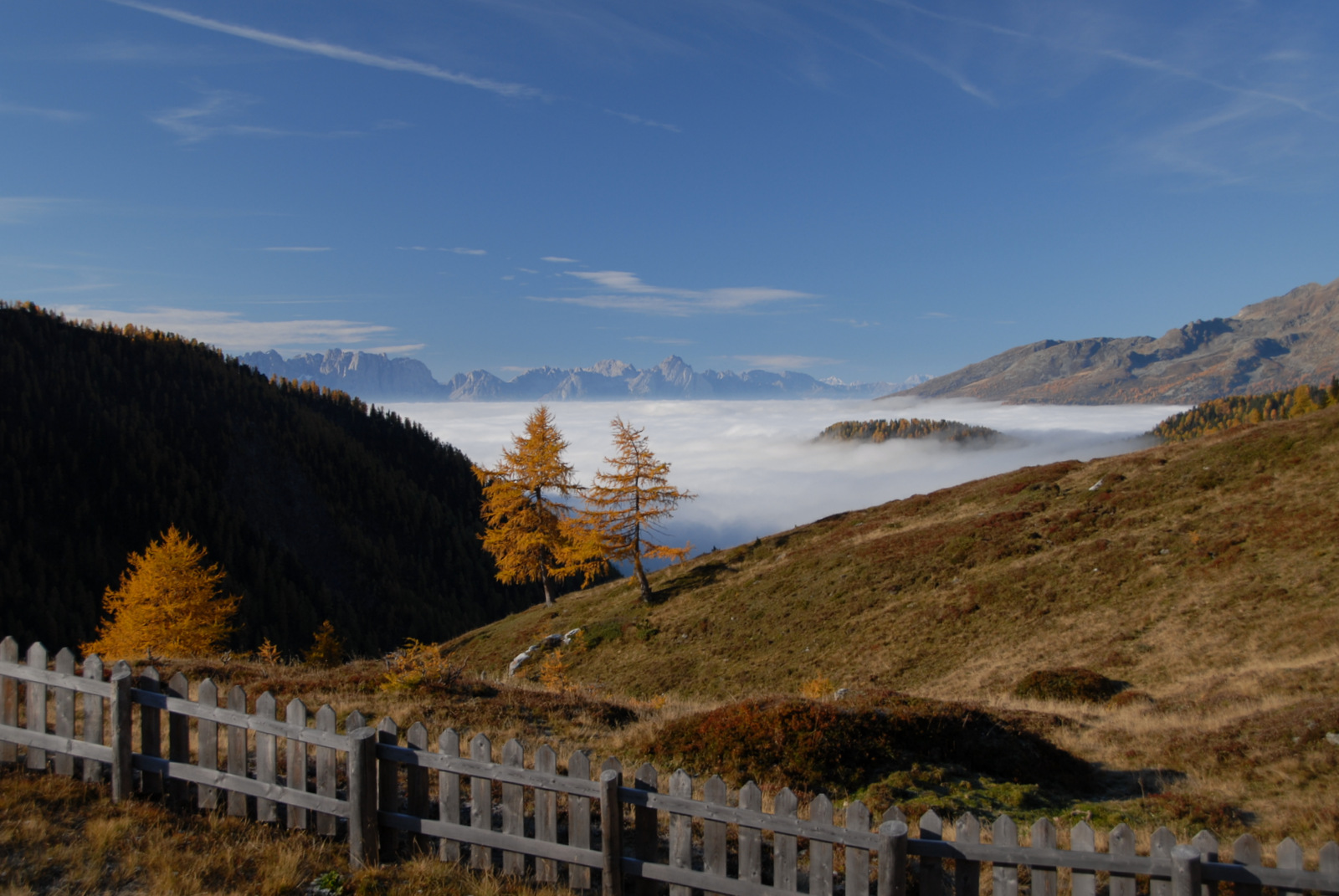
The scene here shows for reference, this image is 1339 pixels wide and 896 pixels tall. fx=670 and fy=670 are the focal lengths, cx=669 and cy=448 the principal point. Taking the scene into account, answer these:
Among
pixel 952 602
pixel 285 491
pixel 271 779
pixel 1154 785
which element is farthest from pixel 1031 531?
pixel 285 491

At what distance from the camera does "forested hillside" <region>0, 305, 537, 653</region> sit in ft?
429

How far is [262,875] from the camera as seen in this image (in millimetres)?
6367

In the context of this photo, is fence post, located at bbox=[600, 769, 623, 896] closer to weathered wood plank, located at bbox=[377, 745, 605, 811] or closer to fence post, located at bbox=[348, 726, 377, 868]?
weathered wood plank, located at bbox=[377, 745, 605, 811]

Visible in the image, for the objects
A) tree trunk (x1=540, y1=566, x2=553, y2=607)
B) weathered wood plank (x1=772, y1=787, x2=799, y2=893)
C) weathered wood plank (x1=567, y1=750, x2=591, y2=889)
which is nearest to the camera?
weathered wood plank (x1=772, y1=787, x2=799, y2=893)

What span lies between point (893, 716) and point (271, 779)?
9669 millimetres

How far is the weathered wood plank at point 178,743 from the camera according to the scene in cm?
744

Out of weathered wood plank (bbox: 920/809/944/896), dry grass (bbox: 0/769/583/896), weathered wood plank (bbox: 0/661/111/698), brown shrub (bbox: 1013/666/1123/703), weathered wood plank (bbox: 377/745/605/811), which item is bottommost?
brown shrub (bbox: 1013/666/1123/703)

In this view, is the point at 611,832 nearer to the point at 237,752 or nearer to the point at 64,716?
the point at 237,752

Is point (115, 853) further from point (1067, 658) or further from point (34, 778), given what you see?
point (1067, 658)

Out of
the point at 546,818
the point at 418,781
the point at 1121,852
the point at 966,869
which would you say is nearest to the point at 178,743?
the point at 418,781

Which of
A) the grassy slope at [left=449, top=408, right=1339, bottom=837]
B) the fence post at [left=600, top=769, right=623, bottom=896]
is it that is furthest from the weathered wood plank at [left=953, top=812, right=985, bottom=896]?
the grassy slope at [left=449, top=408, right=1339, bottom=837]

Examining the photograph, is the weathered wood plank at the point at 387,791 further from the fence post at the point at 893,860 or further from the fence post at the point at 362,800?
the fence post at the point at 893,860

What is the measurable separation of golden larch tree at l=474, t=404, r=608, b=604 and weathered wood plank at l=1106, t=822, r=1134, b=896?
3893 cm

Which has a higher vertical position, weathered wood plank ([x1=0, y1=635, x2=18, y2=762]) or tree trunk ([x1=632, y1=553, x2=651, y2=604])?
weathered wood plank ([x1=0, y1=635, x2=18, y2=762])
